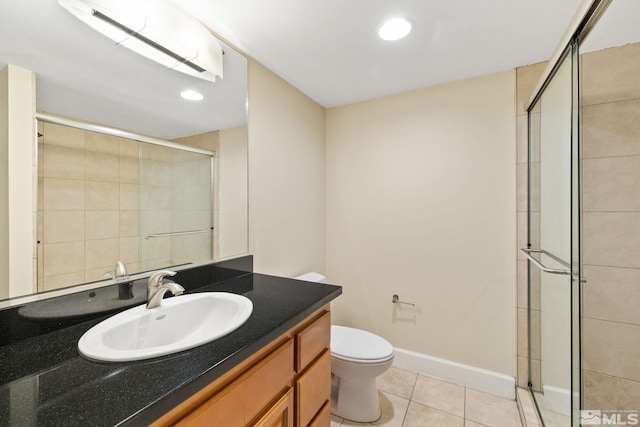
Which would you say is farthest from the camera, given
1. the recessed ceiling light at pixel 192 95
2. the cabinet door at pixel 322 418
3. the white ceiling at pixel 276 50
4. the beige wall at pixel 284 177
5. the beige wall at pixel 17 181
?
the beige wall at pixel 284 177

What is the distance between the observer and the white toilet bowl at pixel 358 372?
60.2 inches

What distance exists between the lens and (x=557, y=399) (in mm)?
1357

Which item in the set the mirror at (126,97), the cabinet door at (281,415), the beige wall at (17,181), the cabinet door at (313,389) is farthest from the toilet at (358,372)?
the beige wall at (17,181)

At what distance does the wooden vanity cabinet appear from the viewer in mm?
664

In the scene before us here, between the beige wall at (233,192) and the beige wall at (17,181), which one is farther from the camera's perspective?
the beige wall at (233,192)

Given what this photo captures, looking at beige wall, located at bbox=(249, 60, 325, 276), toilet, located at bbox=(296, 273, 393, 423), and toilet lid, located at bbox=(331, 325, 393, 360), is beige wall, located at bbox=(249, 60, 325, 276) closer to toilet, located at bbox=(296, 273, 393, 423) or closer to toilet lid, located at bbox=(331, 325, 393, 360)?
toilet lid, located at bbox=(331, 325, 393, 360)

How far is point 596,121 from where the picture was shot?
4.98ft

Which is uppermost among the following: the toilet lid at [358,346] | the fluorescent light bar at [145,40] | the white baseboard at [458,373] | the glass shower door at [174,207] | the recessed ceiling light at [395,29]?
the recessed ceiling light at [395,29]

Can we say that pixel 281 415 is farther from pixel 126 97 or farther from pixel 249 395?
pixel 126 97

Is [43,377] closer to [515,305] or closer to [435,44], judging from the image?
[435,44]

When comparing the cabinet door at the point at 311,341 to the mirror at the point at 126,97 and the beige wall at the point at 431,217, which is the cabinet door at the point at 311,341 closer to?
the mirror at the point at 126,97

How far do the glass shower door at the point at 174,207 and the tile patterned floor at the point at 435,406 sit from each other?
4.38 ft

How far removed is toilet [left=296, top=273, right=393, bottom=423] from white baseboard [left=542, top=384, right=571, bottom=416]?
789mm

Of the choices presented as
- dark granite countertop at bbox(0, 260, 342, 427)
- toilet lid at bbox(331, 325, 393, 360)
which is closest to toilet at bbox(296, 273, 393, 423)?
toilet lid at bbox(331, 325, 393, 360)
